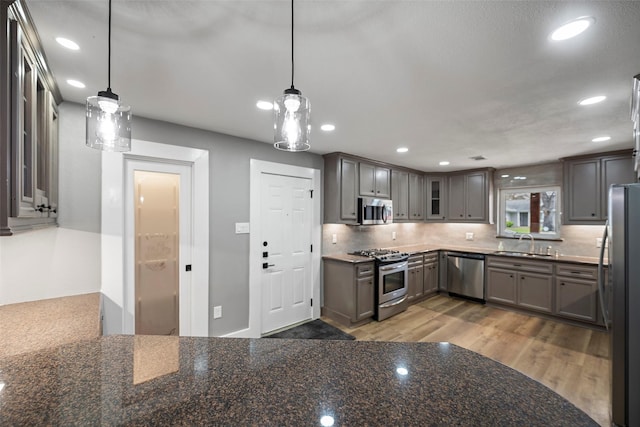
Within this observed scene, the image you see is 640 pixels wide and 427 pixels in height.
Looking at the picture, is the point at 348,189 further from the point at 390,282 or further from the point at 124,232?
the point at 124,232

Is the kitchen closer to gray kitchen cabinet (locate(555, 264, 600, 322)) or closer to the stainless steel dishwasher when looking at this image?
gray kitchen cabinet (locate(555, 264, 600, 322))

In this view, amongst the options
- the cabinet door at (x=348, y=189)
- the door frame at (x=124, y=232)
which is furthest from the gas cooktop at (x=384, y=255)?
the door frame at (x=124, y=232)

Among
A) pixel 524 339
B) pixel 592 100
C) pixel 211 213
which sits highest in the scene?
pixel 592 100

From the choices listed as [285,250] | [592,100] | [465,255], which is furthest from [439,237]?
[592,100]

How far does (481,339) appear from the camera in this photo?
3334 mm

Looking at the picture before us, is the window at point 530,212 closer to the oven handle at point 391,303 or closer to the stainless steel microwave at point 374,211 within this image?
the stainless steel microwave at point 374,211

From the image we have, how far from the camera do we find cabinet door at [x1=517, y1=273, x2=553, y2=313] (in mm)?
3938

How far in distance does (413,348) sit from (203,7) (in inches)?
66.5

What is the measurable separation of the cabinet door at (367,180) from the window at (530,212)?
2.56 m

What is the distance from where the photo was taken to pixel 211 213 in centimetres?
290

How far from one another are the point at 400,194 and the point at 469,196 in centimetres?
136

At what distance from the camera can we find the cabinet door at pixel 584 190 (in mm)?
3781

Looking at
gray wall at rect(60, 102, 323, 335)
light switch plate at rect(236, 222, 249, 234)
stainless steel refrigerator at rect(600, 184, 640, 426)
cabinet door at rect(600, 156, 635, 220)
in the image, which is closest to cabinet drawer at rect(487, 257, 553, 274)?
cabinet door at rect(600, 156, 635, 220)

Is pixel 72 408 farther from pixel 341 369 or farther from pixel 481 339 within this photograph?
pixel 481 339
